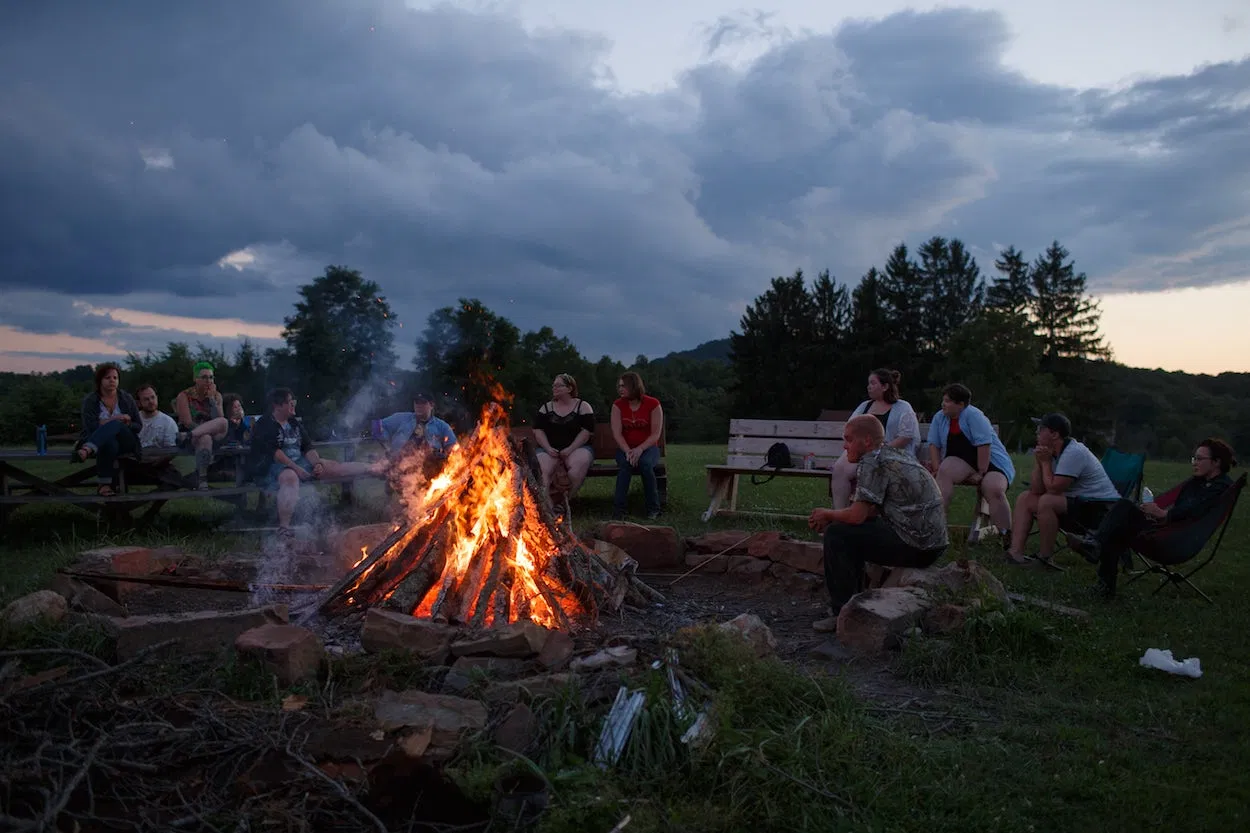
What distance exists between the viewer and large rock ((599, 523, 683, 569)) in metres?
6.58

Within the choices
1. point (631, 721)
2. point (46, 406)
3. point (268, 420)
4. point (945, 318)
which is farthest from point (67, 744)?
point (945, 318)

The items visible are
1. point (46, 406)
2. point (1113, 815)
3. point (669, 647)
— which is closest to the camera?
point (1113, 815)

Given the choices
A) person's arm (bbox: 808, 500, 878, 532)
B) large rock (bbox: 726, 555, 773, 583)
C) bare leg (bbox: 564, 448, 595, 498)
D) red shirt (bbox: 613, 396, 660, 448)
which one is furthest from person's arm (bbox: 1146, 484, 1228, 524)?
bare leg (bbox: 564, 448, 595, 498)

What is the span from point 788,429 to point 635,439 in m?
1.64

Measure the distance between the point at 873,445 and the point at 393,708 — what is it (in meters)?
3.12

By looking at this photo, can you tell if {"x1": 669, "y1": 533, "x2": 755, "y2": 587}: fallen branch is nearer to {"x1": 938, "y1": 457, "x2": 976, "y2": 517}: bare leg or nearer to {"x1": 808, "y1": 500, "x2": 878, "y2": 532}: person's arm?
{"x1": 808, "y1": 500, "x2": 878, "y2": 532}: person's arm

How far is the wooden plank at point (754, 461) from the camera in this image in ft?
29.7

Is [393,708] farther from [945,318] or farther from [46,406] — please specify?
[945,318]

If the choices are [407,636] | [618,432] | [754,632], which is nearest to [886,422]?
[618,432]

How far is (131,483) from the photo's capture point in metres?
8.04

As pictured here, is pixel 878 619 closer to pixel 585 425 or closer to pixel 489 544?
pixel 489 544

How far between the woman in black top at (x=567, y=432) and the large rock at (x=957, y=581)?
161 inches

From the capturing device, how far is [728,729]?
310cm

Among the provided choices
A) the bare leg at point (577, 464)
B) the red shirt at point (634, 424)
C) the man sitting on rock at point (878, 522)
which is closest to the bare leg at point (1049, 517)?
the man sitting on rock at point (878, 522)
